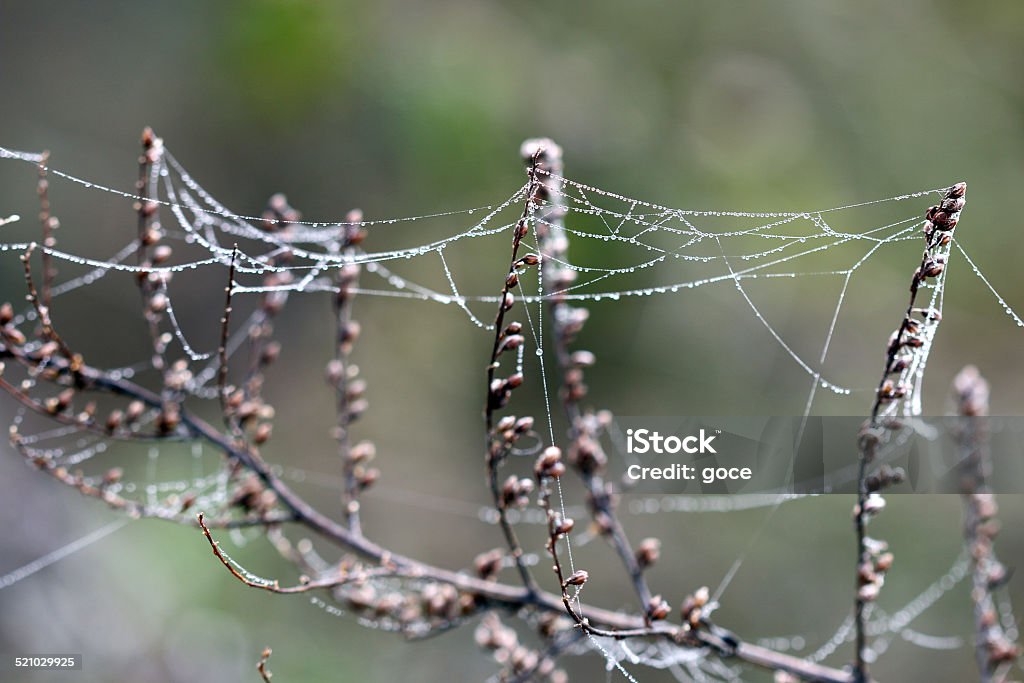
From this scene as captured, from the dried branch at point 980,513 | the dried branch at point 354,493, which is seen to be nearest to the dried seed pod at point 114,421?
the dried branch at point 354,493

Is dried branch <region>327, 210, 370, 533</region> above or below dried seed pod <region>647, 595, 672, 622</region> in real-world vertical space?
above

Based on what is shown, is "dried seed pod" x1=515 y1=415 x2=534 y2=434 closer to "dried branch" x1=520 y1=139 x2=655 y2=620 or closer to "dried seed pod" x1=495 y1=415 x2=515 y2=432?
"dried seed pod" x1=495 y1=415 x2=515 y2=432

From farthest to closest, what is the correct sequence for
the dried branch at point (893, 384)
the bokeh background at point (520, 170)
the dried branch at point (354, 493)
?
the bokeh background at point (520, 170)
the dried branch at point (354, 493)
the dried branch at point (893, 384)

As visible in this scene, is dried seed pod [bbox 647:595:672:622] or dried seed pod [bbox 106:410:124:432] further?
dried seed pod [bbox 106:410:124:432]

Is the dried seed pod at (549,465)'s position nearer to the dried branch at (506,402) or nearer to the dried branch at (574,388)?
the dried branch at (506,402)

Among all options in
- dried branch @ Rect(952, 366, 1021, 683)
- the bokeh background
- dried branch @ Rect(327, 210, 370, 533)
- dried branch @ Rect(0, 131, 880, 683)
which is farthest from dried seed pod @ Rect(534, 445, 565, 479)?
the bokeh background

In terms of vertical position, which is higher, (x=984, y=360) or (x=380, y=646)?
(x=984, y=360)

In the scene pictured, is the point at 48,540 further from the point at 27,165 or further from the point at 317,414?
the point at 27,165

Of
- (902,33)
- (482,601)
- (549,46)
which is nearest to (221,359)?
(482,601)

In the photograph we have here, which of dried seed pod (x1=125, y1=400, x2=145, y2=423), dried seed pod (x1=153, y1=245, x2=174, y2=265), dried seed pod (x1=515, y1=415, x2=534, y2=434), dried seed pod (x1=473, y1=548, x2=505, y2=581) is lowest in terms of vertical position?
dried seed pod (x1=473, y1=548, x2=505, y2=581)
